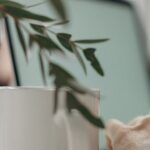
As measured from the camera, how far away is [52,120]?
0.44 metres

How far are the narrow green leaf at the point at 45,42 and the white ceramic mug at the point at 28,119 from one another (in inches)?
4.8

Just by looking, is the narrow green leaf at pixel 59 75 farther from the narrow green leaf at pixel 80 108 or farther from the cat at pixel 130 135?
the cat at pixel 130 135

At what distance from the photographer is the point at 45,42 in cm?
31

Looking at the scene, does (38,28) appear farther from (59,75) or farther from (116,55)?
(116,55)

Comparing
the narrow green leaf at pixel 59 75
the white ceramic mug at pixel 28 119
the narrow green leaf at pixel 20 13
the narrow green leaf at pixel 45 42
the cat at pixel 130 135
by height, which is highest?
the narrow green leaf at pixel 20 13

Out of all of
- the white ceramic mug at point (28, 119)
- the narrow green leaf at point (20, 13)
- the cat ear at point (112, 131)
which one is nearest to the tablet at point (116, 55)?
the cat ear at point (112, 131)

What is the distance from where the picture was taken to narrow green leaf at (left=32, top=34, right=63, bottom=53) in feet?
0.96

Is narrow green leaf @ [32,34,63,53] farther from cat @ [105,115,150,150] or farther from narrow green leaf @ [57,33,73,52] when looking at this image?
cat @ [105,115,150,150]

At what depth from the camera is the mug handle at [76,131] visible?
44 centimetres

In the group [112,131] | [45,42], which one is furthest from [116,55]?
[45,42]

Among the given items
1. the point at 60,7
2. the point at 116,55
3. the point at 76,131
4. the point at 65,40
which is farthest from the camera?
the point at 116,55

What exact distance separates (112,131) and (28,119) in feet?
0.58

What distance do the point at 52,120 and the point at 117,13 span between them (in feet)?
2.19

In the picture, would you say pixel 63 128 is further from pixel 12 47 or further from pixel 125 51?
pixel 125 51
